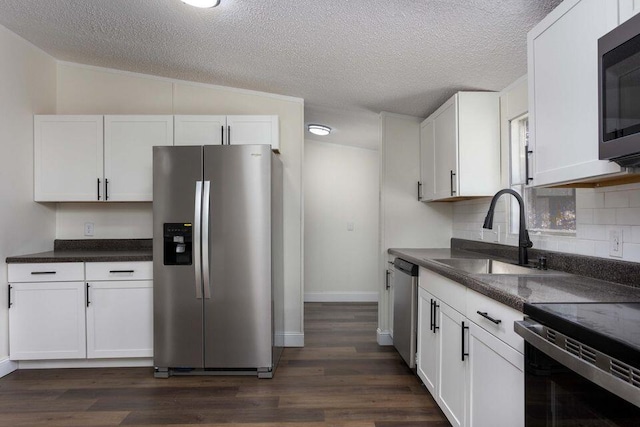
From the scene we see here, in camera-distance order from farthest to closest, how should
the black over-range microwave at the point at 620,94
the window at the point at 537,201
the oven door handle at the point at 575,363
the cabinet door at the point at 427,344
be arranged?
the cabinet door at the point at 427,344 < the window at the point at 537,201 < the black over-range microwave at the point at 620,94 < the oven door handle at the point at 575,363

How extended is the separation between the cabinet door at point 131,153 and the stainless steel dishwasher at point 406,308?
2173 millimetres

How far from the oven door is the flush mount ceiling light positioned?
366 cm

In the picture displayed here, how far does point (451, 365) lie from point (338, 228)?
11.2 ft

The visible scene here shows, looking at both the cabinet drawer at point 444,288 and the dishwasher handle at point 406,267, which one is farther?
the dishwasher handle at point 406,267

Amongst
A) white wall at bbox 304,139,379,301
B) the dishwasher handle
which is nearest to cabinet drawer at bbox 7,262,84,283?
the dishwasher handle

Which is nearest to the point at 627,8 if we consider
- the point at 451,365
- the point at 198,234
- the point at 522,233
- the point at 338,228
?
the point at 522,233

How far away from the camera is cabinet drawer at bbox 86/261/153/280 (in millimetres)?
2965

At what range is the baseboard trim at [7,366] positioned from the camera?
2863mm

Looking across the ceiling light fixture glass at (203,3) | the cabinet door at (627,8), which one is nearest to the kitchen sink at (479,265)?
the cabinet door at (627,8)

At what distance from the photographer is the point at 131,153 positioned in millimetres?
3230

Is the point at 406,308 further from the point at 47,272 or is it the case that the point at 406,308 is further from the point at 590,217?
the point at 47,272

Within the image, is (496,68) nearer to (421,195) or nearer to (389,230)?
(421,195)

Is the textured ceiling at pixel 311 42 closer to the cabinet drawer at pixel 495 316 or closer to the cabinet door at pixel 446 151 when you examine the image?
the cabinet door at pixel 446 151

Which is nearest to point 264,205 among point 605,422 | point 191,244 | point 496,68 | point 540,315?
point 191,244
